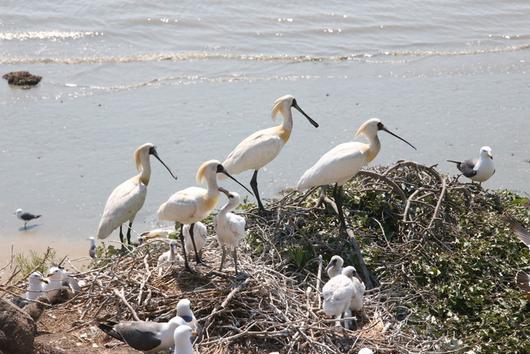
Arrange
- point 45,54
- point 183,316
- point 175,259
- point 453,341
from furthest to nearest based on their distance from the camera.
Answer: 1. point 45,54
2. point 175,259
3. point 453,341
4. point 183,316

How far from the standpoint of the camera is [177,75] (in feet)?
62.3

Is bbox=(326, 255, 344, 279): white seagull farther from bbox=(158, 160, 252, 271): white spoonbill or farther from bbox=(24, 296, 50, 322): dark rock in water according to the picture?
bbox=(24, 296, 50, 322): dark rock in water

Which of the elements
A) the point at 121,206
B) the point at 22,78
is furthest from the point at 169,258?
the point at 22,78

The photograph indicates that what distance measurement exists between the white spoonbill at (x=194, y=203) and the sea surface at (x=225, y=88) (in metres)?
2.89

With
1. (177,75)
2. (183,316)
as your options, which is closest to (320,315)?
(183,316)

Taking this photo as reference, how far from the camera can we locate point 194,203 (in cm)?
917

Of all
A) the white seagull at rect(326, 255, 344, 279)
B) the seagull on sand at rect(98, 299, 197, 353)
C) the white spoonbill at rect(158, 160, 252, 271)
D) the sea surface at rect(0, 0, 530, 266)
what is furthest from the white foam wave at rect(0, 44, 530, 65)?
the seagull on sand at rect(98, 299, 197, 353)

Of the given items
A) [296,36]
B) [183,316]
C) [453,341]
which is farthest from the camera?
[296,36]

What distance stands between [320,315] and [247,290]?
28.2 inches

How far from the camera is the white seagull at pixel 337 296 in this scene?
8422 mm

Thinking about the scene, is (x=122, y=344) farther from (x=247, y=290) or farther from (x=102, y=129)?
(x=102, y=129)

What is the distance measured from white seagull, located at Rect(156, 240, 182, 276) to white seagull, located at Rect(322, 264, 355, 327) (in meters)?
1.68

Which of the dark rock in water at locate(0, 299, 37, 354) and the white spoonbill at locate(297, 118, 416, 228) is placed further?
the white spoonbill at locate(297, 118, 416, 228)

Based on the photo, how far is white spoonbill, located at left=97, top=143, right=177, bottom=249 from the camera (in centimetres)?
1034
